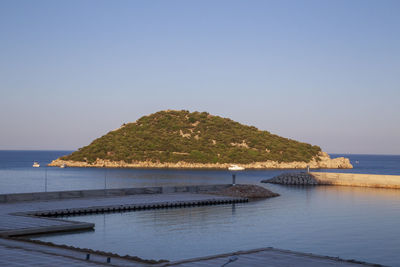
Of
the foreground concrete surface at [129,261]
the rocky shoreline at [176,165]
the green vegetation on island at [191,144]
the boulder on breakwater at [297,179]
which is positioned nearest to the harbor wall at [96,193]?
the foreground concrete surface at [129,261]

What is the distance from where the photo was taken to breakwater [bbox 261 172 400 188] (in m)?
66.2

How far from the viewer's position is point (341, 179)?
7250 cm

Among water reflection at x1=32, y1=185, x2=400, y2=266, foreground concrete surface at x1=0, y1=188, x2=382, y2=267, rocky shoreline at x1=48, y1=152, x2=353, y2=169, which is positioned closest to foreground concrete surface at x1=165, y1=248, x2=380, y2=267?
foreground concrete surface at x1=0, y1=188, x2=382, y2=267

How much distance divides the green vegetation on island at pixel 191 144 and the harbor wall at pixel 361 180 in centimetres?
8169

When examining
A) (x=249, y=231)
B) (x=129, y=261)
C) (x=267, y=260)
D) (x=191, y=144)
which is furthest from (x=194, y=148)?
(x=267, y=260)

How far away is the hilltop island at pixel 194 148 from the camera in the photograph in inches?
6112

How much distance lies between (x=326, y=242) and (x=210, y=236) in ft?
19.6

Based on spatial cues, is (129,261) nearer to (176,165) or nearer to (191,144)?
(176,165)

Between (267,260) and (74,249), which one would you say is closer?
(267,260)

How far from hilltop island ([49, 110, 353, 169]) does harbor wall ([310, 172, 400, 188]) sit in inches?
3160

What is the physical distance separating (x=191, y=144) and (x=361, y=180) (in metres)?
102

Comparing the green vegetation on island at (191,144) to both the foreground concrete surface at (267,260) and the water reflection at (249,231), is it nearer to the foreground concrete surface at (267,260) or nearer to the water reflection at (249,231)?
the water reflection at (249,231)

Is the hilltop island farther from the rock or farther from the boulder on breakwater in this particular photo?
the rock

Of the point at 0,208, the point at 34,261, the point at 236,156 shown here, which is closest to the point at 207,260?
the point at 34,261
